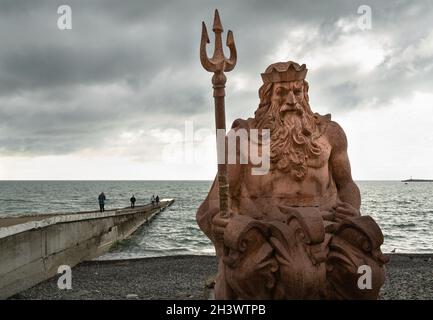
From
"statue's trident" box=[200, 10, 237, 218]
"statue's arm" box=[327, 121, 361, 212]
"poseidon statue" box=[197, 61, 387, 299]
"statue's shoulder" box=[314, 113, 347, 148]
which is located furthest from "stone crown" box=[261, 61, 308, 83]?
"statue's trident" box=[200, 10, 237, 218]

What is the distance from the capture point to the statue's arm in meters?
5.38

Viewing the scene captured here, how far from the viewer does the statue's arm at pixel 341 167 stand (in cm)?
538

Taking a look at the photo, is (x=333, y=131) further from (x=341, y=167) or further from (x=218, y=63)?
(x=218, y=63)

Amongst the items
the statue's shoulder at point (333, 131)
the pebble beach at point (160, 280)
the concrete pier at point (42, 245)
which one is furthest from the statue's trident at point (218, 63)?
the concrete pier at point (42, 245)

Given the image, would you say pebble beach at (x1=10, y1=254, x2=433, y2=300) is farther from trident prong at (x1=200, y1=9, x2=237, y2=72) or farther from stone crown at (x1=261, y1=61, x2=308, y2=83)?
trident prong at (x1=200, y1=9, x2=237, y2=72)

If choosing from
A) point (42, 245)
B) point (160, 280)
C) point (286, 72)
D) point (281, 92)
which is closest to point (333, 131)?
point (281, 92)

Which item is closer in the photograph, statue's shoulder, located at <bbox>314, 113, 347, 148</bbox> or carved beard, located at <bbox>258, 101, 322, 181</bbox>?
carved beard, located at <bbox>258, 101, 322, 181</bbox>

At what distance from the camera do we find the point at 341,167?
5.41 meters

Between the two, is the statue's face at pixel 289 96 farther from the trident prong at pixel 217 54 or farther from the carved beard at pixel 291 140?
the trident prong at pixel 217 54

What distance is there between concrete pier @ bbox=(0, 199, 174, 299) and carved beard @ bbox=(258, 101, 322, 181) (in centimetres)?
725

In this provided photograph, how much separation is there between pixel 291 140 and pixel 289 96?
0.49 m

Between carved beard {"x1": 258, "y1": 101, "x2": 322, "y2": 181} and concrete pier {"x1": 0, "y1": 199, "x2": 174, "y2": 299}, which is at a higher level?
carved beard {"x1": 258, "y1": 101, "x2": 322, "y2": 181}
